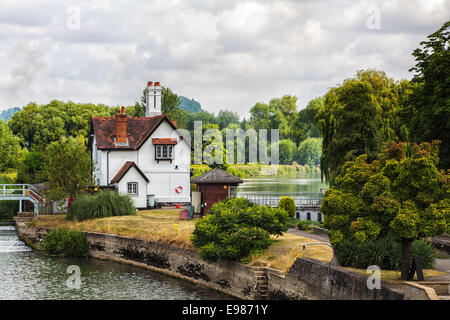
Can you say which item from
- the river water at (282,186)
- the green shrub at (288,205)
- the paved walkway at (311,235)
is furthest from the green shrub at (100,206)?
the river water at (282,186)

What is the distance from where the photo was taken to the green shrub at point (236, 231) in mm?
28219

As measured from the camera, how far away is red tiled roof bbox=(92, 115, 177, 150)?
51.9m

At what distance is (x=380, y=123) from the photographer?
4266 centimetres

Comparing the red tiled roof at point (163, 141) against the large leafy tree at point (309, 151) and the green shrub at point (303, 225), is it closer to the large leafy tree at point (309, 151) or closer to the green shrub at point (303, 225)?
the green shrub at point (303, 225)

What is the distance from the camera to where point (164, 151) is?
52.9 m

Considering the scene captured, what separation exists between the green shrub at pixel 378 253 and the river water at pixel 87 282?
6.41 m

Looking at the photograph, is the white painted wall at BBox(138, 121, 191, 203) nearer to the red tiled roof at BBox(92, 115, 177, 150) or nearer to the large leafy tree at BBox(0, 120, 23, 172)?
the red tiled roof at BBox(92, 115, 177, 150)

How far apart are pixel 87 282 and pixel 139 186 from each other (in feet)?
60.9

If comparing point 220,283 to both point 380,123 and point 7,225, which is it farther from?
point 7,225

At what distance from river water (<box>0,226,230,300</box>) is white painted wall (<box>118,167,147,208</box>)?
34.3 feet

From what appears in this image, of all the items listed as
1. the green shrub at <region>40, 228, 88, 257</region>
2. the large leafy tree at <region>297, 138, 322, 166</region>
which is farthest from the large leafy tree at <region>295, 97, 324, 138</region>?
the green shrub at <region>40, 228, 88, 257</region>
